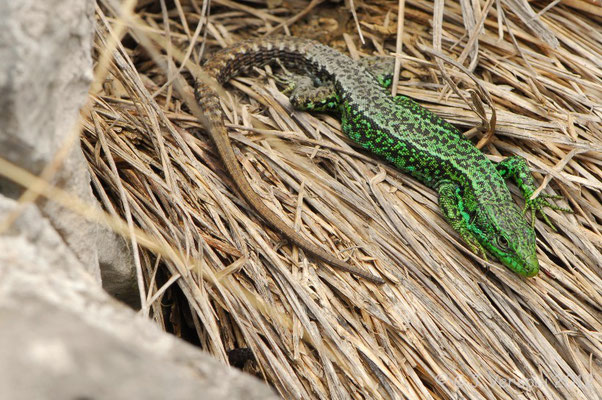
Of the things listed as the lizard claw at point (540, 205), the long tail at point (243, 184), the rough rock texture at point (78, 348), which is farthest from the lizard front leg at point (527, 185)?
the rough rock texture at point (78, 348)

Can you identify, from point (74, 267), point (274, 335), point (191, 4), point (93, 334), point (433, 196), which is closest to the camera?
point (93, 334)

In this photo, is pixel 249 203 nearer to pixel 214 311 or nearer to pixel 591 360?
pixel 214 311

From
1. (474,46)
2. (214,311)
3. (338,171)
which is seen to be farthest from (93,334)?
(474,46)

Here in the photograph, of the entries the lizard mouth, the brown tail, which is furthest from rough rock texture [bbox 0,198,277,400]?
the lizard mouth

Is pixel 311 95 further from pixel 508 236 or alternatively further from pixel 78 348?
pixel 78 348

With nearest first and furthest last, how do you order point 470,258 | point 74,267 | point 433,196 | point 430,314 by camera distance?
point 74,267, point 430,314, point 470,258, point 433,196

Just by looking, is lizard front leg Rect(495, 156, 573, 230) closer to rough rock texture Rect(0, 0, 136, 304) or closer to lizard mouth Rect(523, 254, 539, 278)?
lizard mouth Rect(523, 254, 539, 278)

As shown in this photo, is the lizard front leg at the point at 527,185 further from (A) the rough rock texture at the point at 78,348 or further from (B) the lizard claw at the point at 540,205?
(A) the rough rock texture at the point at 78,348
